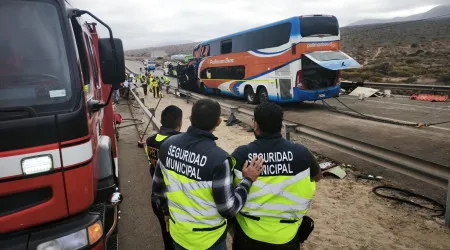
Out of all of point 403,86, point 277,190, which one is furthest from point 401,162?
point 403,86

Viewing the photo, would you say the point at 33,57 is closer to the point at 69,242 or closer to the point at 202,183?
the point at 69,242

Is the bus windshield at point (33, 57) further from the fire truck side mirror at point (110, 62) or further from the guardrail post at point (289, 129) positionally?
the guardrail post at point (289, 129)

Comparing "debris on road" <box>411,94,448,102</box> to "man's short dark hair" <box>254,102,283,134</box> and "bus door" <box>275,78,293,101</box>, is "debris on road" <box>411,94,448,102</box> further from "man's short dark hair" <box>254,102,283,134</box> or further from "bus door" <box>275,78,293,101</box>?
"man's short dark hair" <box>254,102,283,134</box>

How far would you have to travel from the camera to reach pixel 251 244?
2393 mm

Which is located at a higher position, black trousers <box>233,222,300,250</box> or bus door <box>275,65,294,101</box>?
bus door <box>275,65,294,101</box>

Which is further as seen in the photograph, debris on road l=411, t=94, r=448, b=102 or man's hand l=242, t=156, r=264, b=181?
debris on road l=411, t=94, r=448, b=102

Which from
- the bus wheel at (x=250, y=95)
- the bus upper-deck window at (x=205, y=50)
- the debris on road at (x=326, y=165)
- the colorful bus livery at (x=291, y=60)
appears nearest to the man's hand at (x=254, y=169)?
the debris on road at (x=326, y=165)

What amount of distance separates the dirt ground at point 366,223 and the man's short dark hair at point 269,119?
218cm

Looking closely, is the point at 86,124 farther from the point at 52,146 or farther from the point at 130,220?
the point at 130,220

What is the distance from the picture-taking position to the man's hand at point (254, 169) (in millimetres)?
2250

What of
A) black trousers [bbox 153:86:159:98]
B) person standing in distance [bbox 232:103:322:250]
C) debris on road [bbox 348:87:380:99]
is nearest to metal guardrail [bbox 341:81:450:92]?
debris on road [bbox 348:87:380:99]

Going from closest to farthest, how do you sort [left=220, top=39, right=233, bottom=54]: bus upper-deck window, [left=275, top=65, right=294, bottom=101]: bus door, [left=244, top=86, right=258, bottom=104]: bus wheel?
[left=275, top=65, right=294, bottom=101]: bus door, [left=244, top=86, right=258, bottom=104]: bus wheel, [left=220, top=39, right=233, bottom=54]: bus upper-deck window

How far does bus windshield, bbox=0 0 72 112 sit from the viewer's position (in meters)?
2.53

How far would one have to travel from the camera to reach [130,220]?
4762mm
